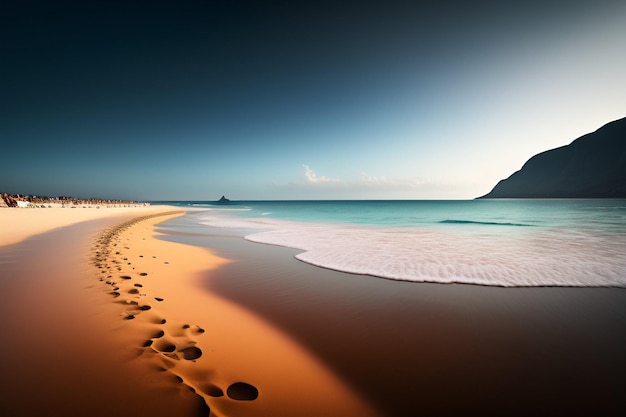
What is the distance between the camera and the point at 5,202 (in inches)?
1501

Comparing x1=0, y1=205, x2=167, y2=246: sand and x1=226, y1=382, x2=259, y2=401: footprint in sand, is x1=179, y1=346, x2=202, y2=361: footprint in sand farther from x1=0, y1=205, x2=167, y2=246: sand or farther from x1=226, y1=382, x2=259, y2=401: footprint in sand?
x1=0, y1=205, x2=167, y2=246: sand

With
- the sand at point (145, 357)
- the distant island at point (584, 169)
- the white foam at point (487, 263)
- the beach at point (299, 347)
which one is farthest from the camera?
the distant island at point (584, 169)

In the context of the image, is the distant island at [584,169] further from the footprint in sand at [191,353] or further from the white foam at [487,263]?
the footprint in sand at [191,353]

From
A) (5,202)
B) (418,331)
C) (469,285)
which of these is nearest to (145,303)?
(418,331)

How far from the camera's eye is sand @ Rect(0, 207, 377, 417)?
7.58 feet

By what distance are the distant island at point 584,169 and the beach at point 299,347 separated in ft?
630

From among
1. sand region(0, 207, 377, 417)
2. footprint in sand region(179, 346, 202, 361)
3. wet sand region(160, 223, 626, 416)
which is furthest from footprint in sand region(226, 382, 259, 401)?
wet sand region(160, 223, 626, 416)

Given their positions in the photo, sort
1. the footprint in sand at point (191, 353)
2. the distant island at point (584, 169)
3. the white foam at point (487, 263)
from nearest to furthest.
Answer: the footprint in sand at point (191, 353), the white foam at point (487, 263), the distant island at point (584, 169)

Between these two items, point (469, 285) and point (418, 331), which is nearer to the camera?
point (418, 331)

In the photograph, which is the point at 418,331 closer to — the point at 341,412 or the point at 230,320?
the point at 341,412

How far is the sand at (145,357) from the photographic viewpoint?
2311 mm

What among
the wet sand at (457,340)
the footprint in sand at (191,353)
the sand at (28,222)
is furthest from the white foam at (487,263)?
the sand at (28,222)

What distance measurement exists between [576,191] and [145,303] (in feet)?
733

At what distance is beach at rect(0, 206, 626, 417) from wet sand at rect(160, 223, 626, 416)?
2 centimetres
